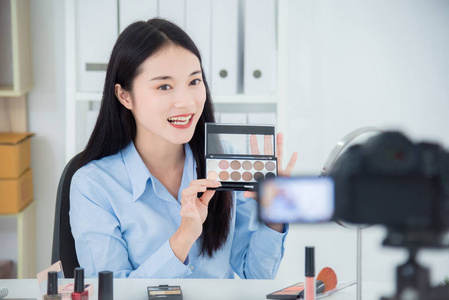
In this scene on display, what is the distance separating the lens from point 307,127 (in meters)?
2.53

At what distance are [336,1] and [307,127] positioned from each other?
0.54 meters

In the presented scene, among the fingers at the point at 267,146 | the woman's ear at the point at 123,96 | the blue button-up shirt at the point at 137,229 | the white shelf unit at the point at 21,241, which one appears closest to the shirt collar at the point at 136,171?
the blue button-up shirt at the point at 137,229

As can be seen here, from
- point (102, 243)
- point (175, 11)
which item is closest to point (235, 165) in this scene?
point (102, 243)

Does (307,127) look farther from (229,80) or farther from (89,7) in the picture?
(89,7)

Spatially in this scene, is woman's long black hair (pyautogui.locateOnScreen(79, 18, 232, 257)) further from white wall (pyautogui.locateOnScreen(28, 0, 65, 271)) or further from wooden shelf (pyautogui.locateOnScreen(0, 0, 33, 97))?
white wall (pyautogui.locateOnScreen(28, 0, 65, 271))

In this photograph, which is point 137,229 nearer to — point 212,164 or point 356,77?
point 212,164

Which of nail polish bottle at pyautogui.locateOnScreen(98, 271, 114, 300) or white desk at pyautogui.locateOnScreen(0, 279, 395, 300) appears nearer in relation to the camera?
nail polish bottle at pyautogui.locateOnScreen(98, 271, 114, 300)

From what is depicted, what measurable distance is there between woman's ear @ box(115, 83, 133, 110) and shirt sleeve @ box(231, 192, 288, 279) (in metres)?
0.37

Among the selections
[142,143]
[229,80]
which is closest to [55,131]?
[229,80]

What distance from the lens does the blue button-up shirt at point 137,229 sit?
137cm

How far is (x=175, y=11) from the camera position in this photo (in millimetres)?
2078

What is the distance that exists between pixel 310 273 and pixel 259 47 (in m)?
1.23

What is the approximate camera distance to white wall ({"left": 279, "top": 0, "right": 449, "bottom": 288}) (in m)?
2.49

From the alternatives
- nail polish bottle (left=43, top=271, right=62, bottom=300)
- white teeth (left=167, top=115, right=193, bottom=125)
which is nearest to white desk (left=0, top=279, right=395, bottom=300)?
nail polish bottle (left=43, top=271, right=62, bottom=300)
